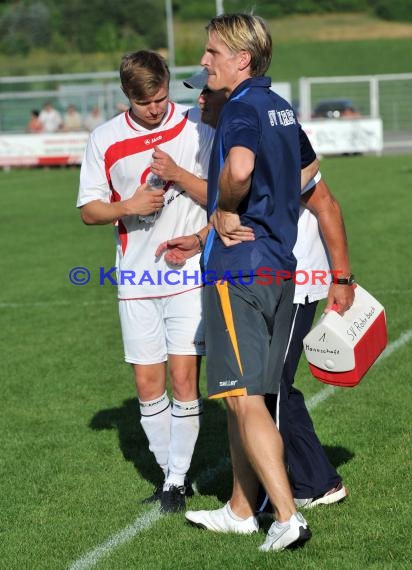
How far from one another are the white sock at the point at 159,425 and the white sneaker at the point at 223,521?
623mm

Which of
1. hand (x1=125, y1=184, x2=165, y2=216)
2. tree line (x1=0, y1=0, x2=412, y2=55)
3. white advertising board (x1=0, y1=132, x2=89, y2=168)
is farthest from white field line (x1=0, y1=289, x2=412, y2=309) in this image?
tree line (x1=0, y1=0, x2=412, y2=55)

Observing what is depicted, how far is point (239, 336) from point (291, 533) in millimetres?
817

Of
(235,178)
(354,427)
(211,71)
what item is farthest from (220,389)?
(354,427)

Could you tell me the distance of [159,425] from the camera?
17.8 ft

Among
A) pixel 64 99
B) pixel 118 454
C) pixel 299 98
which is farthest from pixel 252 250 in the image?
pixel 299 98

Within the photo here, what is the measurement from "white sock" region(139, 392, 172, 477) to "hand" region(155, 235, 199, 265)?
2.50 ft

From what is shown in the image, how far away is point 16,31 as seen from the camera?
6788 cm

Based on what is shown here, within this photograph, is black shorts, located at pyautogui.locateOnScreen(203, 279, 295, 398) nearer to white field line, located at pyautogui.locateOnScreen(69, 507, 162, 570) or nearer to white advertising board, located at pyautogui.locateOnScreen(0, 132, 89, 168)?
white field line, located at pyautogui.locateOnScreen(69, 507, 162, 570)

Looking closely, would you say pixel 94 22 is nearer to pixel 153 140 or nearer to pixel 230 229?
pixel 153 140

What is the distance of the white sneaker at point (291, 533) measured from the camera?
14.1ft

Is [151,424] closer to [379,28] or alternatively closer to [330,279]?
[330,279]

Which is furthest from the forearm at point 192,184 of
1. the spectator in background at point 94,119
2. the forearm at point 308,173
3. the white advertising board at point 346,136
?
the spectator in background at point 94,119

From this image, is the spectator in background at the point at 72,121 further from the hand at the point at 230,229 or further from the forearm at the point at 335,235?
the hand at the point at 230,229

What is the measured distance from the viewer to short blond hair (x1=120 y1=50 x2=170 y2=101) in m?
4.86
